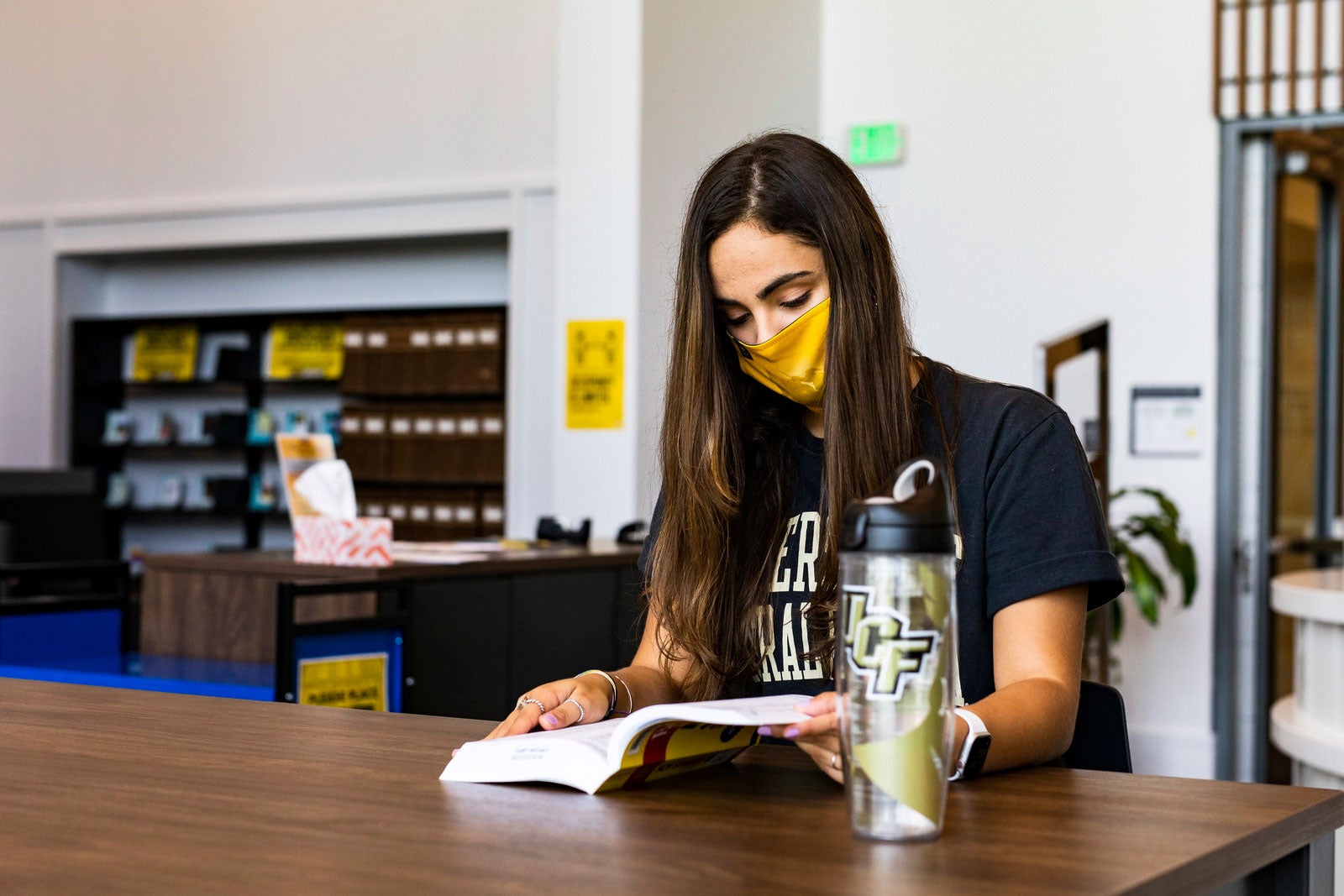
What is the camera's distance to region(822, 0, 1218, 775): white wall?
523 centimetres

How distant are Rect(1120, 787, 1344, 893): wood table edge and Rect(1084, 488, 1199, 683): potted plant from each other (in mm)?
3545

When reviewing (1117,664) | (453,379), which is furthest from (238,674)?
(453,379)

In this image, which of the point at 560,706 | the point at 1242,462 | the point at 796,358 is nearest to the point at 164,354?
the point at 1242,462

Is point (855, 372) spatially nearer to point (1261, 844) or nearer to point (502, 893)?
point (1261, 844)

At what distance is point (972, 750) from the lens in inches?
43.6

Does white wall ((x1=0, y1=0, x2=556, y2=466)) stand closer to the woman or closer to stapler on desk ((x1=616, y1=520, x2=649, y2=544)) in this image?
stapler on desk ((x1=616, y1=520, x2=649, y2=544))

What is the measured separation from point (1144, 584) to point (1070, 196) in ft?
5.21

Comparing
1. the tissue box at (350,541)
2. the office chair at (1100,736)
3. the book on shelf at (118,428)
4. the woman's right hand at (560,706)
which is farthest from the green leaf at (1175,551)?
the book on shelf at (118,428)

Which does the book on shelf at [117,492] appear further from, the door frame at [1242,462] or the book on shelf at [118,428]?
the door frame at [1242,462]

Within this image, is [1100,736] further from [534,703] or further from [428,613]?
[428,613]

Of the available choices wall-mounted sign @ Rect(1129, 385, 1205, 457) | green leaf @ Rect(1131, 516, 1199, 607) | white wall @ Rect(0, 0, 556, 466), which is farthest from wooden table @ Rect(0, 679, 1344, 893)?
white wall @ Rect(0, 0, 556, 466)

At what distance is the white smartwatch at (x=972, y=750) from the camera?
3.61 feet

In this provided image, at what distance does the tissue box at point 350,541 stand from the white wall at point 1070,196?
7.93 ft

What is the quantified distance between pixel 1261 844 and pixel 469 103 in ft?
19.0
